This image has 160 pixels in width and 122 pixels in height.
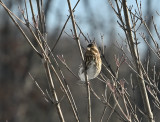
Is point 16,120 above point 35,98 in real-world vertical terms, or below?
below

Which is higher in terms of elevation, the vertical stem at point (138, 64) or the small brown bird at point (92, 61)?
the small brown bird at point (92, 61)

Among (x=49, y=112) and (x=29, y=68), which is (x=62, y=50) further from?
(x=29, y=68)

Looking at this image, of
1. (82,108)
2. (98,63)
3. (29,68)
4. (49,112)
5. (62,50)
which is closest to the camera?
(98,63)

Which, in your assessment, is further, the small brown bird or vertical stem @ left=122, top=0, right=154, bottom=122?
the small brown bird

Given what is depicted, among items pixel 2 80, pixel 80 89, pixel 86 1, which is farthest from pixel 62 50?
pixel 86 1

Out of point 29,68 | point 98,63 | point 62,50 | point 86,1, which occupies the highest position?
point 62,50

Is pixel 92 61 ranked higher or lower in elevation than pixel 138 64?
higher

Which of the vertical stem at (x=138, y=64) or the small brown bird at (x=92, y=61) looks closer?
the vertical stem at (x=138, y=64)

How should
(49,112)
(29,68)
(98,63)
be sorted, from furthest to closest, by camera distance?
(49,112), (29,68), (98,63)

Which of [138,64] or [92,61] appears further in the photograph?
[92,61]

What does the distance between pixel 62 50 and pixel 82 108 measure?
4662 mm

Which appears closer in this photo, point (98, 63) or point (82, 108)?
point (98, 63)

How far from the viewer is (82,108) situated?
77.7 feet

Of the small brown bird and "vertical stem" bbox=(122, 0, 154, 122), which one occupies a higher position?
the small brown bird
